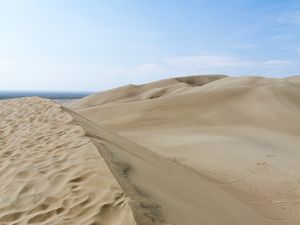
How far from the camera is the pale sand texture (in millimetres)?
3627

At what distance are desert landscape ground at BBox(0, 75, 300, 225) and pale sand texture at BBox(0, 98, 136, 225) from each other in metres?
0.01

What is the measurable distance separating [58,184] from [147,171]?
1.13 meters

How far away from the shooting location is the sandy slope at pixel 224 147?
193 inches

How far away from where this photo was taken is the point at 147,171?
197 inches

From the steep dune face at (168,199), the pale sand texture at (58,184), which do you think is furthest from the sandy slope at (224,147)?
the pale sand texture at (58,184)

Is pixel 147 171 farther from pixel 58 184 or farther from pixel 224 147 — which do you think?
pixel 224 147

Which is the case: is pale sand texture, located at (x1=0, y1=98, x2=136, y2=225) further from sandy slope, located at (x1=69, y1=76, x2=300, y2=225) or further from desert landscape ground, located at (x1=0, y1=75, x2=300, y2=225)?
sandy slope, located at (x1=69, y1=76, x2=300, y2=225)

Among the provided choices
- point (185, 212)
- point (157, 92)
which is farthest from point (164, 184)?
point (157, 92)

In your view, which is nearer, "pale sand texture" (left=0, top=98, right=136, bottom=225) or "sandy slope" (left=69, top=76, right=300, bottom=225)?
"pale sand texture" (left=0, top=98, right=136, bottom=225)

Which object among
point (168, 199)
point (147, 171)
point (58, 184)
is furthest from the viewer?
point (147, 171)

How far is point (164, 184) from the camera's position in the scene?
15.5 feet

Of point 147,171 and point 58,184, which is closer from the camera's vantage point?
point 58,184

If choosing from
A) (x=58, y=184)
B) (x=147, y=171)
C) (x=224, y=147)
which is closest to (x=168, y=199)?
(x=147, y=171)

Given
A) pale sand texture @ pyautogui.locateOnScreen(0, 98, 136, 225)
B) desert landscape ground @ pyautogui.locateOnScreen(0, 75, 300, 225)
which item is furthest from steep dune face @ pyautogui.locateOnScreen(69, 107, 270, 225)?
pale sand texture @ pyautogui.locateOnScreen(0, 98, 136, 225)
